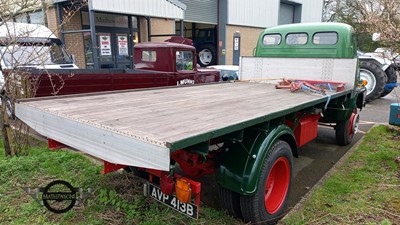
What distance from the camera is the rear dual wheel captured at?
2990 mm

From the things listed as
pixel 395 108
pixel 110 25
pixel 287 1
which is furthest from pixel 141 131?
pixel 287 1

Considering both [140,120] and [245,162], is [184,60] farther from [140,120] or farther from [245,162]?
[140,120]

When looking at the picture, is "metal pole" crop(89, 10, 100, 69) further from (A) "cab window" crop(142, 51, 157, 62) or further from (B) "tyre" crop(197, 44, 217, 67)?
(B) "tyre" crop(197, 44, 217, 67)

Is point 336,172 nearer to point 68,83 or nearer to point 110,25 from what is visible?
point 68,83

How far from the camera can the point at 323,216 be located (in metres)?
3.29

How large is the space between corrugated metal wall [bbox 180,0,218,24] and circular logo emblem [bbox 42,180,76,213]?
552 inches

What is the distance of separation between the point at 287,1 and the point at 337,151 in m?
20.1

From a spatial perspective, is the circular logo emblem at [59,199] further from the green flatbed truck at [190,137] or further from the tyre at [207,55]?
the tyre at [207,55]

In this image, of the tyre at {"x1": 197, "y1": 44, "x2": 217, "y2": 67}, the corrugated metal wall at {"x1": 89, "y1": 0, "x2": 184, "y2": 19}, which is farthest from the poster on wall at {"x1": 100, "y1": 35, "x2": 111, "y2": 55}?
the tyre at {"x1": 197, "y1": 44, "x2": 217, "y2": 67}

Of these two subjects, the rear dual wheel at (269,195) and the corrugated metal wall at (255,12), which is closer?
the rear dual wheel at (269,195)

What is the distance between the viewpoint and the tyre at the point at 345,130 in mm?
5945

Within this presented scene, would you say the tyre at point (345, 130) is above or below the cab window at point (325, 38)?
below

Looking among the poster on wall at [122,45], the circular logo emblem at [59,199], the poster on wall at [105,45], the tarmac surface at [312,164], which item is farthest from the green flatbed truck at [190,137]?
the poster on wall at [122,45]
